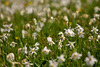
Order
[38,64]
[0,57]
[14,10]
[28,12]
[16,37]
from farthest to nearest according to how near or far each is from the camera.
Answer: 1. [14,10]
2. [28,12]
3. [16,37]
4. [0,57]
5. [38,64]

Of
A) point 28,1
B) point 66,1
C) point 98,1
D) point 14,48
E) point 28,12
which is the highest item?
point 28,1

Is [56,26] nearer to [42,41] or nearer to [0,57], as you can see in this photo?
[42,41]

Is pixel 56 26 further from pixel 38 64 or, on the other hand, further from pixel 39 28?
pixel 38 64

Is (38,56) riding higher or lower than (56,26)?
lower

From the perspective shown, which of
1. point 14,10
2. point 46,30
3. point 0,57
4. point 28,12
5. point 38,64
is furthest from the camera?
point 14,10

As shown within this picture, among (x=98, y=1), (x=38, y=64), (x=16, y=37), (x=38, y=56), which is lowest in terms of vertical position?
(x=38, y=64)

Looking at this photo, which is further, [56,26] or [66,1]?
[66,1]

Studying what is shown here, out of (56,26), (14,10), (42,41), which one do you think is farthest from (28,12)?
(42,41)

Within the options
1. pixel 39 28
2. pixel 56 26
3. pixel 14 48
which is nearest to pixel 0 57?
pixel 14 48

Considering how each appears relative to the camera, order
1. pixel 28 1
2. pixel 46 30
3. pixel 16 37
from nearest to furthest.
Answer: pixel 16 37 → pixel 46 30 → pixel 28 1
